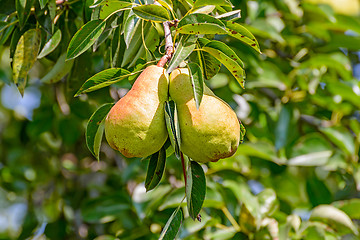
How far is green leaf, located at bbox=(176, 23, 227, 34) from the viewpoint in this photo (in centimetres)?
80

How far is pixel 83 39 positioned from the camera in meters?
0.93

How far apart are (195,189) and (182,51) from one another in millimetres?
240

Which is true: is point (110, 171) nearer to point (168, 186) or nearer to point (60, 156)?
point (60, 156)

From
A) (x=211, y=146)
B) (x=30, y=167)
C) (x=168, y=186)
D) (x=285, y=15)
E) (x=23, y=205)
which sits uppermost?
(x=211, y=146)

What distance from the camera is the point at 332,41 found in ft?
6.70

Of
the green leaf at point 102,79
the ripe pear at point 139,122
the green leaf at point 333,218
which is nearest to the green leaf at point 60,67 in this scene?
the green leaf at point 102,79

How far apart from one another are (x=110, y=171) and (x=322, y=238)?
1.18 metres

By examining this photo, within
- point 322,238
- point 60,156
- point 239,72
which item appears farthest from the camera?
point 60,156

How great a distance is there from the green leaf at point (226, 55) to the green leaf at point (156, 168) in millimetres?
189

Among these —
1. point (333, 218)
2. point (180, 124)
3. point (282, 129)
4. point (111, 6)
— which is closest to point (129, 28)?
point (111, 6)

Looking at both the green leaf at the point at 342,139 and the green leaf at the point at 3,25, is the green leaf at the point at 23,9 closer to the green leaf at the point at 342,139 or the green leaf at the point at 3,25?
the green leaf at the point at 3,25

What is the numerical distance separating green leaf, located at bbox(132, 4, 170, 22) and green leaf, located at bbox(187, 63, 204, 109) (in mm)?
118

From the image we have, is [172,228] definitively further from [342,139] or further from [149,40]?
[342,139]

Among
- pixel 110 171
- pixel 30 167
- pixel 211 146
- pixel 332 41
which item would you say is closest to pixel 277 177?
pixel 332 41
